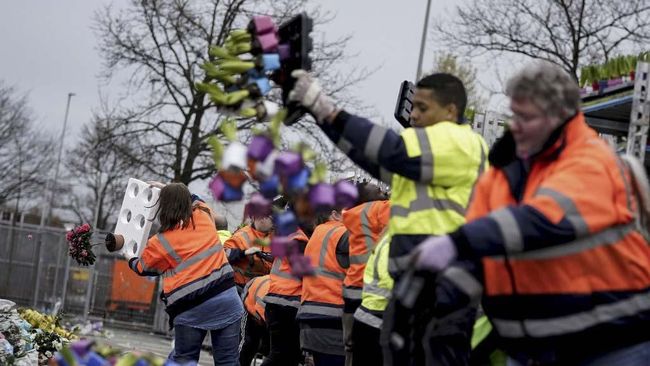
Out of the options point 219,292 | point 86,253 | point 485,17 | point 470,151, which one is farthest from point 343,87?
point 470,151

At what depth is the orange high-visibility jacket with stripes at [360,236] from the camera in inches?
274

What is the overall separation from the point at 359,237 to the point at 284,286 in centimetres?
207

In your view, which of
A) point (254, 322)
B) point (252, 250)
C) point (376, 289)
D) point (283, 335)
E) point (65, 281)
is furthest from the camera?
point (65, 281)

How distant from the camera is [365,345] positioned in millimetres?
6086

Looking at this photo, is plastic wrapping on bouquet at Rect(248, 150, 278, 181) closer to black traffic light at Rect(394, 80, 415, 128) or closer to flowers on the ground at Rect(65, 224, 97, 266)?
black traffic light at Rect(394, 80, 415, 128)

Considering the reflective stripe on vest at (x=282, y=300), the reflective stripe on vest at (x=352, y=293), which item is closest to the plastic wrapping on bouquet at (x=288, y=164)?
the reflective stripe on vest at (x=352, y=293)

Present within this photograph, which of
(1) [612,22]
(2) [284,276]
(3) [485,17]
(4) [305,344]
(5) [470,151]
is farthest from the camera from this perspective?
(3) [485,17]

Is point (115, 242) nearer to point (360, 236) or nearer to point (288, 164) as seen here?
point (360, 236)

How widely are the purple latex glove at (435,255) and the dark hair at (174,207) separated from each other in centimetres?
523

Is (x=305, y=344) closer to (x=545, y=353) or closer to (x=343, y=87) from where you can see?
(x=545, y=353)

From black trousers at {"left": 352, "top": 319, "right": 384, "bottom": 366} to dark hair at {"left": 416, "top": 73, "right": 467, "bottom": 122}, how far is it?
1.61 metres

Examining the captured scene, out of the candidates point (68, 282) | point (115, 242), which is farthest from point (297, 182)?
point (68, 282)

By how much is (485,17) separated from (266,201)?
2078 cm

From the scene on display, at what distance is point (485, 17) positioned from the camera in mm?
23625
